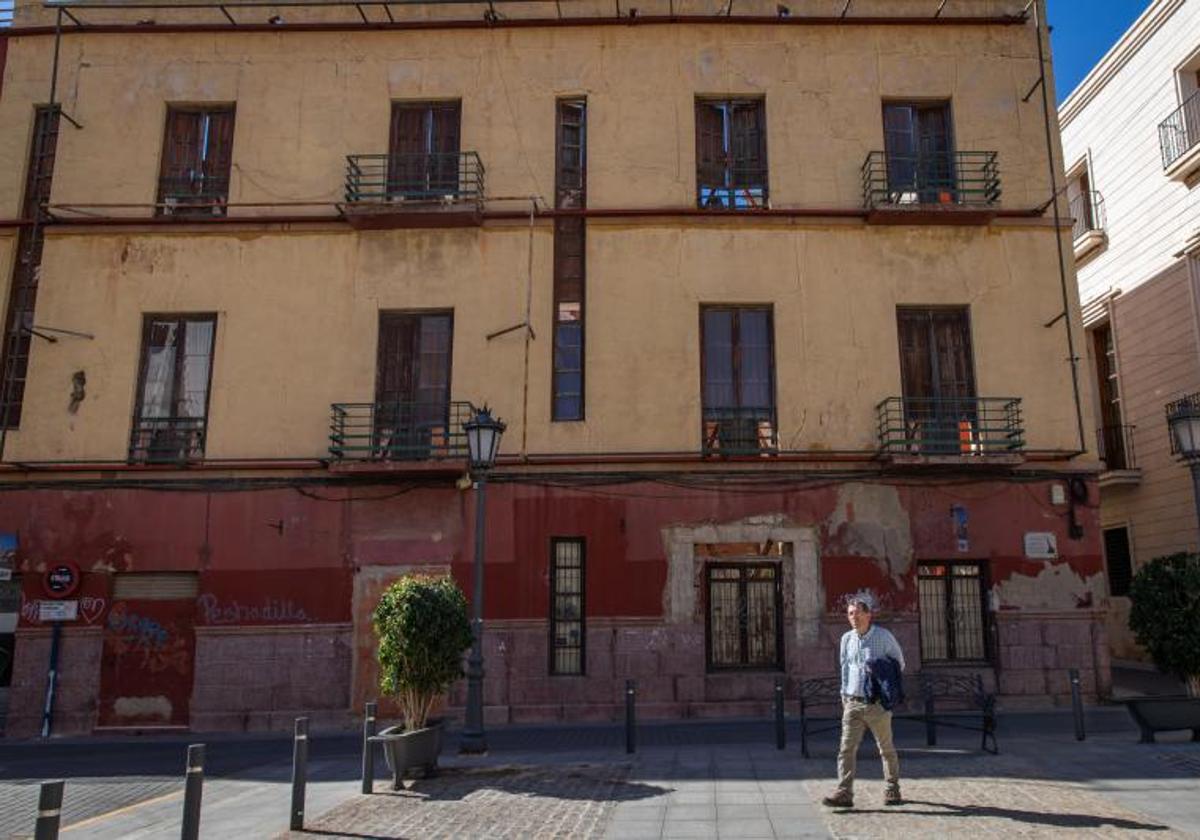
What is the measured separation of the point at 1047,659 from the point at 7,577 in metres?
17.3

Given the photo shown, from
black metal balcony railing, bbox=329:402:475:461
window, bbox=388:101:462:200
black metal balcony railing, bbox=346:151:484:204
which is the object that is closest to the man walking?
black metal balcony railing, bbox=329:402:475:461

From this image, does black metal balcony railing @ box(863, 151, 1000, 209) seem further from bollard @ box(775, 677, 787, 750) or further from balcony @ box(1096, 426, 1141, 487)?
bollard @ box(775, 677, 787, 750)

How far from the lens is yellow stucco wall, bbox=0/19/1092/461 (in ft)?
50.9

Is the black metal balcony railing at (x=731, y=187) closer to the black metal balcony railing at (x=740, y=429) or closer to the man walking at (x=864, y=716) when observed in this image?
the black metal balcony railing at (x=740, y=429)

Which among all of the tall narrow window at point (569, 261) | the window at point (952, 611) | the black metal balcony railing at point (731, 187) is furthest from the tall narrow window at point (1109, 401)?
the tall narrow window at point (569, 261)

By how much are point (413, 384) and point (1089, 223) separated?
17929 millimetres

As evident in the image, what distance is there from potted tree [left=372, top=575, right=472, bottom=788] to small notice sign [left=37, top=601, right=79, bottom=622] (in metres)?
7.99

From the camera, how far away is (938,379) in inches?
617

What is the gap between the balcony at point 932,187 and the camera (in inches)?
616

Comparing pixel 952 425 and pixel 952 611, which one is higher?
pixel 952 425

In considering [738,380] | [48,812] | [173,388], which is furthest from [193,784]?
[738,380]

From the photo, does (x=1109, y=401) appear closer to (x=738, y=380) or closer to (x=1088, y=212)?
(x=1088, y=212)

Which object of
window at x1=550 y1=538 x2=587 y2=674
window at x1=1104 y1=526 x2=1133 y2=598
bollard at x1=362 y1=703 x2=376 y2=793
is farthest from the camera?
window at x1=1104 y1=526 x2=1133 y2=598

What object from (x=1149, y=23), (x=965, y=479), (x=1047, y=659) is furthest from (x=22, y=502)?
(x=1149, y=23)
